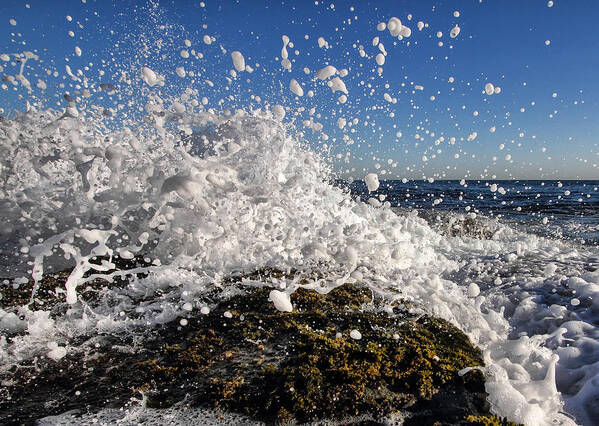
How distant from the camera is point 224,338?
2607mm

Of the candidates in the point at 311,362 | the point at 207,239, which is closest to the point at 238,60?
the point at 207,239

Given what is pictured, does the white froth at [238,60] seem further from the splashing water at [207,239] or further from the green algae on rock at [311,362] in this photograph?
the green algae on rock at [311,362]

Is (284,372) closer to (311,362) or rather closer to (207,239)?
(311,362)

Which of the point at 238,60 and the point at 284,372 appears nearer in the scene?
the point at 284,372

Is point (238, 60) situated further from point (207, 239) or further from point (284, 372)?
point (284, 372)

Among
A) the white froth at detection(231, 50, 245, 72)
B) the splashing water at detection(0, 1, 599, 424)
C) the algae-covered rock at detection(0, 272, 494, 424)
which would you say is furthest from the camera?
the white froth at detection(231, 50, 245, 72)

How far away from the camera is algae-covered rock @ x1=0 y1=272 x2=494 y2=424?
1915 mm

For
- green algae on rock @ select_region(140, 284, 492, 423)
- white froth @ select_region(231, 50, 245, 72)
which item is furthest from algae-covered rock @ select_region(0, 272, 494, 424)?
white froth @ select_region(231, 50, 245, 72)

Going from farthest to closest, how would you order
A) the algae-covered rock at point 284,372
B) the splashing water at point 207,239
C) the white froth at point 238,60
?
the white froth at point 238,60 < the splashing water at point 207,239 < the algae-covered rock at point 284,372

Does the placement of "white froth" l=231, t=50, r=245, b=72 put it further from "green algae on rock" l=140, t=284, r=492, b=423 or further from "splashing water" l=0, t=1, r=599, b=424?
"green algae on rock" l=140, t=284, r=492, b=423

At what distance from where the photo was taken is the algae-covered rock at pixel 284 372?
6.28 feet

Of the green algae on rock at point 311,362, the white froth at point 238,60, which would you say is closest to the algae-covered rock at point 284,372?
the green algae on rock at point 311,362

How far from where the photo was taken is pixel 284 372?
2.18 meters

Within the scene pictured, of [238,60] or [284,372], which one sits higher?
[238,60]
